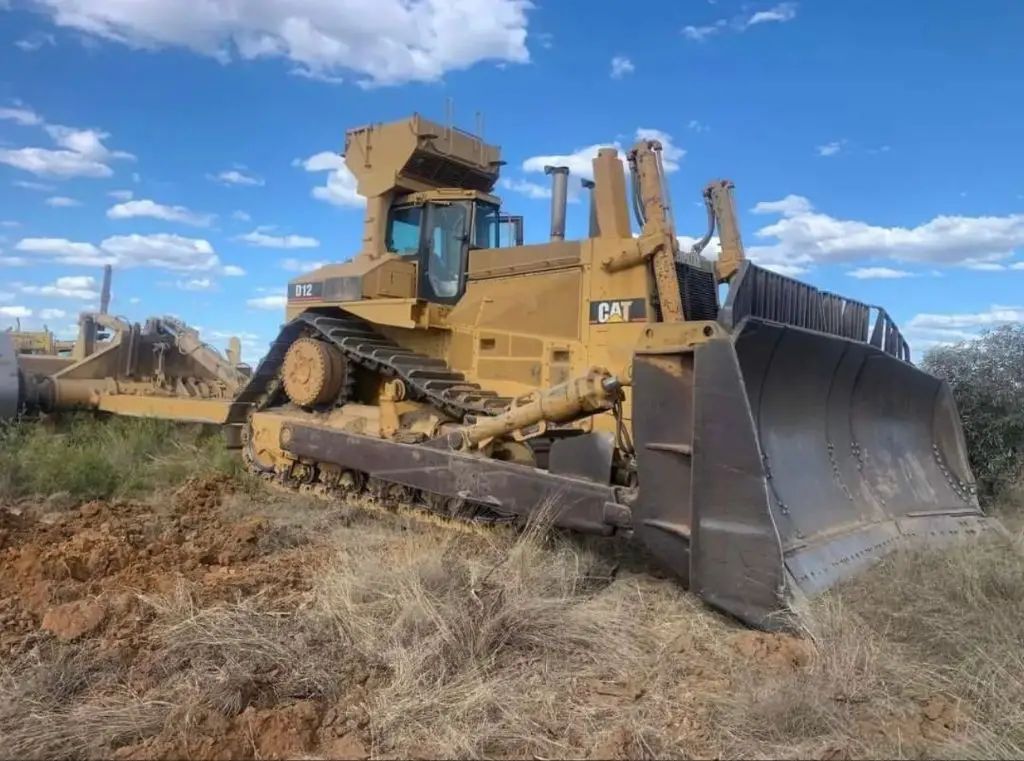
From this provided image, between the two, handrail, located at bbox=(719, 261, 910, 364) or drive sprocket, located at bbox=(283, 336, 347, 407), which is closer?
handrail, located at bbox=(719, 261, 910, 364)

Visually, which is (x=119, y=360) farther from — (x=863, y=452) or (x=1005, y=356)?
(x=1005, y=356)

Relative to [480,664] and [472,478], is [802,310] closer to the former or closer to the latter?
[472,478]

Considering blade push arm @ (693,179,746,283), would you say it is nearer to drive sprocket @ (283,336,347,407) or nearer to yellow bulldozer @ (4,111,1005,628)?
yellow bulldozer @ (4,111,1005,628)

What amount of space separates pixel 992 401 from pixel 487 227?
206 inches

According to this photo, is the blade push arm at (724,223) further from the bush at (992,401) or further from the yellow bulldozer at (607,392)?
the bush at (992,401)

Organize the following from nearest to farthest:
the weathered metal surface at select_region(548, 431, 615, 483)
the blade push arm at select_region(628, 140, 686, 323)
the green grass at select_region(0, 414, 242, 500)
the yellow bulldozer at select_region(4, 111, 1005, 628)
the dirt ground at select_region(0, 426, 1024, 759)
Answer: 1. the dirt ground at select_region(0, 426, 1024, 759)
2. the yellow bulldozer at select_region(4, 111, 1005, 628)
3. the weathered metal surface at select_region(548, 431, 615, 483)
4. the blade push arm at select_region(628, 140, 686, 323)
5. the green grass at select_region(0, 414, 242, 500)

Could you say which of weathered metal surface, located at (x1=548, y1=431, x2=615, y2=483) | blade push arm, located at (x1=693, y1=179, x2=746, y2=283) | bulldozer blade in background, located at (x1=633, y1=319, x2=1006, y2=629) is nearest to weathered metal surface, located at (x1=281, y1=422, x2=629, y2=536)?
weathered metal surface, located at (x1=548, y1=431, x2=615, y2=483)

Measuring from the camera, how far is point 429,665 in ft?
11.3

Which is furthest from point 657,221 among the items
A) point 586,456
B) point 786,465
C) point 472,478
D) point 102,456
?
point 102,456

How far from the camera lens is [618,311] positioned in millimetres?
6527

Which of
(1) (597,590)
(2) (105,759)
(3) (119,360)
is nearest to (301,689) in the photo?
(2) (105,759)

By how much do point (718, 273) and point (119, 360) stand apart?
357 inches

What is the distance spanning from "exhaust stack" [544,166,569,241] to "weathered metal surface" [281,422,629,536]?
2.52 m

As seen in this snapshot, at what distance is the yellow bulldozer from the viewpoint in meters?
4.30
